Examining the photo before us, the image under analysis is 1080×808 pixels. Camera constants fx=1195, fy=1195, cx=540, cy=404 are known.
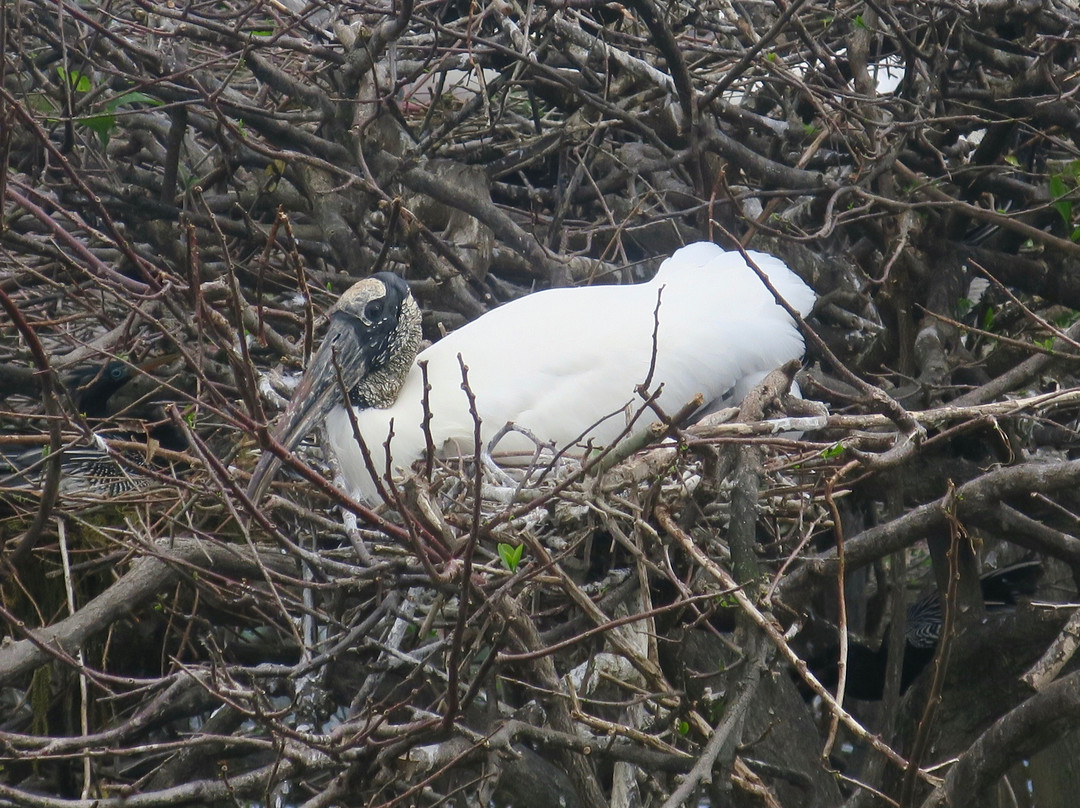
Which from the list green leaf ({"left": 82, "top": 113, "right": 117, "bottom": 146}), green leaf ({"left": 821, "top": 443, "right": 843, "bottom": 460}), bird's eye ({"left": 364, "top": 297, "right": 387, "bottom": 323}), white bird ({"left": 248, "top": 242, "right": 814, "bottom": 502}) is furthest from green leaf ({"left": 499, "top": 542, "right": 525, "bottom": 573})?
green leaf ({"left": 82, "top": 113, "right": 117, "bottom": 146})

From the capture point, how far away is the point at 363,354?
417cm

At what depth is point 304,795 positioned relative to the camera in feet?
13.3

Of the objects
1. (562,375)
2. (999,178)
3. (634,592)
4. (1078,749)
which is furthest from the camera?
(1078,749)

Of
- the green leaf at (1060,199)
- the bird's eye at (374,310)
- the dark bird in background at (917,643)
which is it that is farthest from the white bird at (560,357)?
the dark bird in background at (917,643)

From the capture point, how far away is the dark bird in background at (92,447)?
418 cm

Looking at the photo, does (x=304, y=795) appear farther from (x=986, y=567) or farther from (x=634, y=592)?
(x=986, y=567)

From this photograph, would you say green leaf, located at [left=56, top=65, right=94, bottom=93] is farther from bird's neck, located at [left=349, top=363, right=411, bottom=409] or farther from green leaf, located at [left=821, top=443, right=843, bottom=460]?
green leaf, located at [left=821, top=443, right=843, bottom=460]

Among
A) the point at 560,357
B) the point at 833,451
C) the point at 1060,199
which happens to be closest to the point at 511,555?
the point at 833,451

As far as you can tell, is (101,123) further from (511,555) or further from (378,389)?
(511,555)

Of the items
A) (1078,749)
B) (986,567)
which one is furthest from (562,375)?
(1078,749)

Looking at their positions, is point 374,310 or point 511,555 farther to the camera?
point 374,310

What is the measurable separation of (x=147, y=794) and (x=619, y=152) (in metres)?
3.15

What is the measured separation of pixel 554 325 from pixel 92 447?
5.19 feet

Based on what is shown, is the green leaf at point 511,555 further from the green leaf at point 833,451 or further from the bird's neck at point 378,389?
the bird's neck at point 378,389
